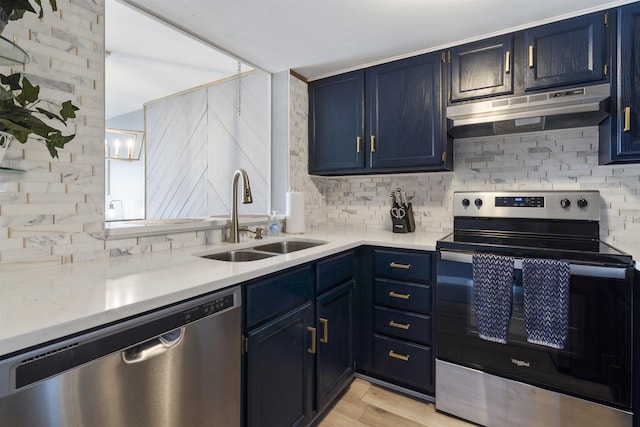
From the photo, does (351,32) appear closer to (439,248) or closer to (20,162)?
(439,248)

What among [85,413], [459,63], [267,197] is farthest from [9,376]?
[459,63]

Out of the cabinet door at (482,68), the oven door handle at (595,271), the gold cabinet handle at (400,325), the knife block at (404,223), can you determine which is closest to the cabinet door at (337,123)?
the knife block at (404,223)

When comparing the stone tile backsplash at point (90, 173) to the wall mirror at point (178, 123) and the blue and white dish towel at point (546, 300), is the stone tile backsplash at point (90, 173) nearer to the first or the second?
the wall mirror at point (178, 123)

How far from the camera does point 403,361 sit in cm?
191

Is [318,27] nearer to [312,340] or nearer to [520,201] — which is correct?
[520,201]

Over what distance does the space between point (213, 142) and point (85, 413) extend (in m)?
2.49

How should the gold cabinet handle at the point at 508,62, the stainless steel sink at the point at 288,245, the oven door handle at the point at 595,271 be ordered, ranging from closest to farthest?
1. the oven door handle at the point at 595,271
2. the gold cabinet handle at the point at 508,62
3. the stainless steel sink at the point at 288,245

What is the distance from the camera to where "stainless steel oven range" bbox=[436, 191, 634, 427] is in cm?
139

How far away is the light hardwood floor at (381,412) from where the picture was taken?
169cm

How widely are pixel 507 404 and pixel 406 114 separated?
1846 millimetres

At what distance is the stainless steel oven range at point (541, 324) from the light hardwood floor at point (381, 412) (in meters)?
0.10

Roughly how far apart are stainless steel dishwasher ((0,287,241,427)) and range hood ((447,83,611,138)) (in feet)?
5.64

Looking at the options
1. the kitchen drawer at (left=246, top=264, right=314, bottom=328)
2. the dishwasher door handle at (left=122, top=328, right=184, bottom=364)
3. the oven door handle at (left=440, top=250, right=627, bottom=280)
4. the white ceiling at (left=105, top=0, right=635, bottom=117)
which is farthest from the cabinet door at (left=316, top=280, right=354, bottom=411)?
the white ceiling at (left=105, top=0, right=635, bottom=117)

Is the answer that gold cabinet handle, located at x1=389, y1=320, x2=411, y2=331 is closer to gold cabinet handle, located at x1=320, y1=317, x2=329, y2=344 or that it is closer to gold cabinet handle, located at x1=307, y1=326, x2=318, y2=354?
gold cabinet handle, located at x1=320, y1=317, x2=329, y2=344
